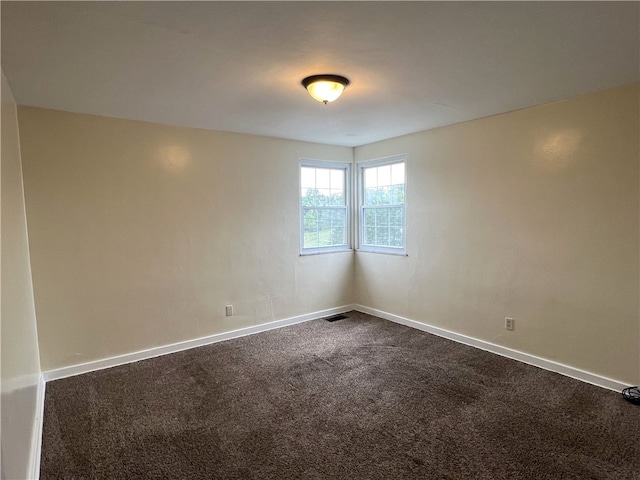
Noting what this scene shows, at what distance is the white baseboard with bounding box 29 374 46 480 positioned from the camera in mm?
Result: 2043

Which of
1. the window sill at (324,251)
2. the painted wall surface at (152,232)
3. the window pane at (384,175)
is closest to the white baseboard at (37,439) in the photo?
the painted wall surface at (152,232)

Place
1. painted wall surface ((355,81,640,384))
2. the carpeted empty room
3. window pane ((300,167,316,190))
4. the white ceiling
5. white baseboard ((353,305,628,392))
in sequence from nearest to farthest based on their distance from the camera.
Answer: the white ceiling
the carpeted empty room
painted wall surface ((355,81,640,384))
white baseboard ((353,305,628,392))
window pane ((300,167,316,190))

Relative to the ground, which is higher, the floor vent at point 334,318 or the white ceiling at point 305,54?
the white ceiling at point 305,54

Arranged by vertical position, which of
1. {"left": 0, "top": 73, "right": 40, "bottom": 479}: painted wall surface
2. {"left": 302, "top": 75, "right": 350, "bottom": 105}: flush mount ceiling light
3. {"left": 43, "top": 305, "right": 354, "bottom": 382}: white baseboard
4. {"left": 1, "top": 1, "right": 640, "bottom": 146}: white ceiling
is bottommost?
{"left": 43, "top": 305, "right": 354, "bottom": 382}: white baseboard

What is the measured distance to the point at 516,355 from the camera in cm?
358

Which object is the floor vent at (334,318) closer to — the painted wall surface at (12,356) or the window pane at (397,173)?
the window pane at (397,173)

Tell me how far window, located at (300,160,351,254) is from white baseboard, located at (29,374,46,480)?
9.77ft

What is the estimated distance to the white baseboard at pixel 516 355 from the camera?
300cm

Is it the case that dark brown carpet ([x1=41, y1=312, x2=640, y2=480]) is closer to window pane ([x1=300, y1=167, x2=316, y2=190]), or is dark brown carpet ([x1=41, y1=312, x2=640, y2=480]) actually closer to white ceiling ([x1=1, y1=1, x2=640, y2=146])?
window pane ([x1=300, y1=167, x2=316, y2=190])

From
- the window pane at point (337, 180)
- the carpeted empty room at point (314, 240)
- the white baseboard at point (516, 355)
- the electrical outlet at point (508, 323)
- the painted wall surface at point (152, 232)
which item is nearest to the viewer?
the carpeted empty room at point (314, 240)

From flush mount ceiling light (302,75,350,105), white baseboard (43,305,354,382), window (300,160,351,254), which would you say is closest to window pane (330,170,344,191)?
window (300,160,351,254)

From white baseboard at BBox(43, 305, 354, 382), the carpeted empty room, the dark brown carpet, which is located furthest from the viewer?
white baseboard at BBox(43, 305, 354, 382)

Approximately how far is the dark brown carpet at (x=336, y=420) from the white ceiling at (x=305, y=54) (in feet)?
7.62

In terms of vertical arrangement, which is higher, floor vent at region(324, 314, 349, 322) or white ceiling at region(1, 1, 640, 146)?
white ceiling at region(1, 1, 640, 146)
